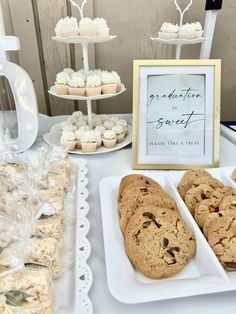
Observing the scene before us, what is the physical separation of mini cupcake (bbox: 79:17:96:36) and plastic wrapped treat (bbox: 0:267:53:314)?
2.40 ft

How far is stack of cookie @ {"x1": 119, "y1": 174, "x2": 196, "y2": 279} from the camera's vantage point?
532 mm

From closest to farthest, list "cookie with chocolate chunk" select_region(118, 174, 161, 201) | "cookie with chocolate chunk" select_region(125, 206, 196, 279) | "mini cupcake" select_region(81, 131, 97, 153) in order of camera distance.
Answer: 1. "cookie with chocolate chunk" select_region(125, 206, 196, 279)
2. "cookie with chocolate chunk" select_region(118, 174, 161, 201)
3. "mini cupcake" select_region(81, 131, 97, 153)

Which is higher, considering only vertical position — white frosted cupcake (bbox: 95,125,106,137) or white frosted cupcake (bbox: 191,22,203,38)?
white frosted cupcake (bbox: 191,22,203,38)

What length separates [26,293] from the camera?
42 centimetres

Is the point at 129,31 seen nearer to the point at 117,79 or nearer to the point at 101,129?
the point at 117,79

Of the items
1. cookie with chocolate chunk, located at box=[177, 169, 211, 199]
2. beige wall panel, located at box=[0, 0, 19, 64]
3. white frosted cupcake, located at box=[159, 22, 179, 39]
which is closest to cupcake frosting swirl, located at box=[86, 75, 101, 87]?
white frosted cupcake, located at box=[159, 22, 179, 39]

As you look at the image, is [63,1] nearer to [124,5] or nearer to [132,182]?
[124,5]

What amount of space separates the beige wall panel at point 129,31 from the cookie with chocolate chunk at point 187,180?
2.70 feet

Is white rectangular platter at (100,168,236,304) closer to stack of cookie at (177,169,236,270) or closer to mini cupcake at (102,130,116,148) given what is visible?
stack of cookie at (177,169,236,270)

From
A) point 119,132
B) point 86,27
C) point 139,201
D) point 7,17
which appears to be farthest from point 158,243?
point 7,17

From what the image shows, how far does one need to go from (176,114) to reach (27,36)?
86 cm

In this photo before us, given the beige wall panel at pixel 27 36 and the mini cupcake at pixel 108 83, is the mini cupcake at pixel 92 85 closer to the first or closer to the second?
the mini cupcake at pixel 108 83

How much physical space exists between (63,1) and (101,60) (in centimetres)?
30

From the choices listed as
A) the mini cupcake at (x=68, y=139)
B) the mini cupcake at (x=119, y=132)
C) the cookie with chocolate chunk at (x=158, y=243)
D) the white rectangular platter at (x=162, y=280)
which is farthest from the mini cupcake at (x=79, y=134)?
the cookie with chocolate chunk at (x=158, y=243)
